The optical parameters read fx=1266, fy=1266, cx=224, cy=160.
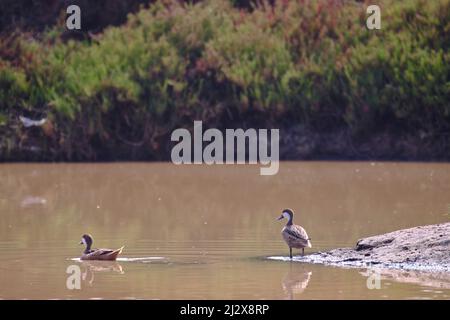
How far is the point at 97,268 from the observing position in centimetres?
1341

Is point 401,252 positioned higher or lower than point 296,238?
lower

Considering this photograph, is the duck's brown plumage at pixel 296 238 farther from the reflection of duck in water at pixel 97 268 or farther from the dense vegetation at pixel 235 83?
the dense vegetation at pixel 235 83

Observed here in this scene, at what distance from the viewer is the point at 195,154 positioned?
2617 cm

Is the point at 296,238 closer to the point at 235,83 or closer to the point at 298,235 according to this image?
the point at 298,235

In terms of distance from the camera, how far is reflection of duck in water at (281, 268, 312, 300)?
11.7 metres

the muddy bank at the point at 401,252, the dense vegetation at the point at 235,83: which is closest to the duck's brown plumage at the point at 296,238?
the muddy bank at the point at 401,252

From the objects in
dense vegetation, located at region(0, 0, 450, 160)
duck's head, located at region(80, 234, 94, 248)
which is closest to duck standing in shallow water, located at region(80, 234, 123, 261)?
duck's head, located at region(80, 234, 94, 248)

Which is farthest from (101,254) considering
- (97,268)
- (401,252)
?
(401,252)

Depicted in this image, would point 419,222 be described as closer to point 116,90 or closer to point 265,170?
point 265,170

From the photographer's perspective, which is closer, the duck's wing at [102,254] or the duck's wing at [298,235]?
the duck's wing at [102,254]

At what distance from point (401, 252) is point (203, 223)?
4245mm

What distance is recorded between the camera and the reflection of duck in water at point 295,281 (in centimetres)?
1169

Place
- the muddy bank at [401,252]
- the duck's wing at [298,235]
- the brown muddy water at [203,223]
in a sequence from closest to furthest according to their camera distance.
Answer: the brown muddy water at [203,223] → the muddy bank at [401,252] → the duck's wing at [298,235]

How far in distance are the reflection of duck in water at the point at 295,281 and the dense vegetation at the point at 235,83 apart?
1305 cm
